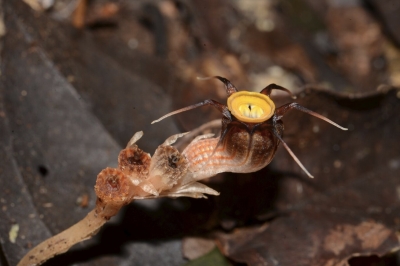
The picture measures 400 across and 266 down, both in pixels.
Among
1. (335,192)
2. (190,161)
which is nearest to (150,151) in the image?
(190,161)

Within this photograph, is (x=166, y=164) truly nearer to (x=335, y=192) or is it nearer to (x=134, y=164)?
(x=134, y=164)

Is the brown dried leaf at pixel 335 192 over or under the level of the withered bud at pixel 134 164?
over

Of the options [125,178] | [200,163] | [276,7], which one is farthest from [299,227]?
[276,7]

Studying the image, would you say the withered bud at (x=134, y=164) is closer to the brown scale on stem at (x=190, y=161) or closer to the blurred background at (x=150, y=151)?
the brown scale on stem at (x=190, y=161)

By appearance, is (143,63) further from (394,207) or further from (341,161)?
(394,207)

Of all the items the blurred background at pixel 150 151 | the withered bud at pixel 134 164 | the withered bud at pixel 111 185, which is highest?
the blurred background at pixel 150 151

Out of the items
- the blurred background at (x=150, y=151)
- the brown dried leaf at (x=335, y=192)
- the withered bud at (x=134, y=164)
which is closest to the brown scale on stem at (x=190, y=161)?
the withered bud at (x=134, y=164)

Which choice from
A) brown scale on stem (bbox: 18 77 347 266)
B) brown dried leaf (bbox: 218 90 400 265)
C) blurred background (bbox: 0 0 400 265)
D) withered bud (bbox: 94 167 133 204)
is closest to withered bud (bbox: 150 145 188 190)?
brown scale on stem (bbox: 18 77 347 266)

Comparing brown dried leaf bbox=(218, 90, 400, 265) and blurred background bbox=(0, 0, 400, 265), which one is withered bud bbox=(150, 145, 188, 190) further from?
brown dried leaf bbox=(218, 90, 400, 265)
